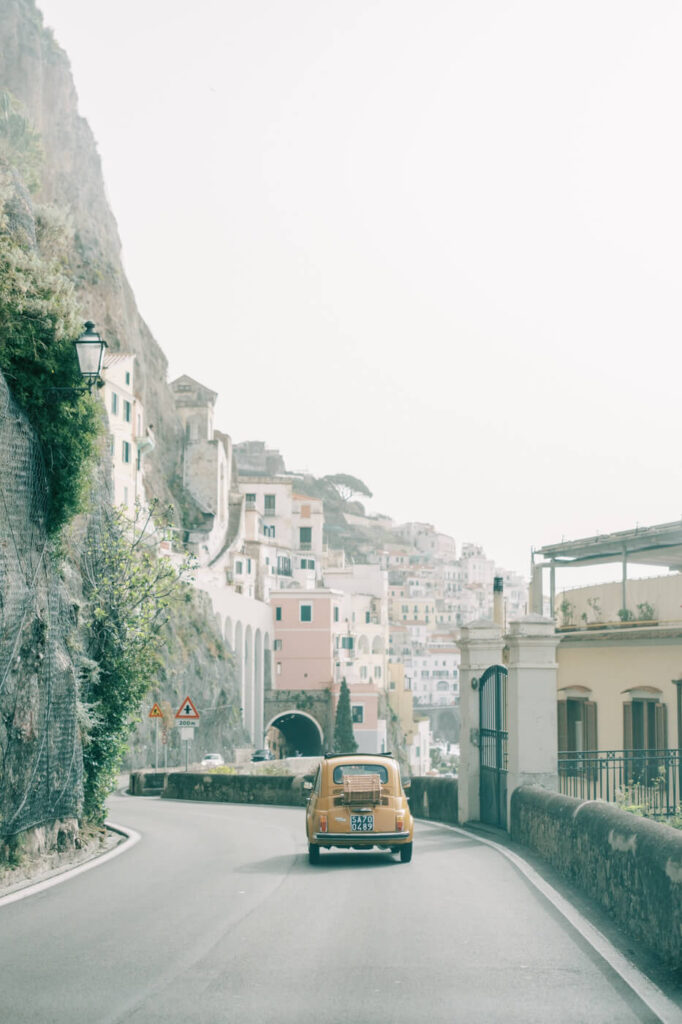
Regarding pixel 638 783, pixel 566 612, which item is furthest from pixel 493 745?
pixel 566 612

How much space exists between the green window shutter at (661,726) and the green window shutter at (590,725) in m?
2.53

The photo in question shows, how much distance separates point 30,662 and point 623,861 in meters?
9.27

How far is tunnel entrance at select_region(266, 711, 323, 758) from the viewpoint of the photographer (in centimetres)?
9750

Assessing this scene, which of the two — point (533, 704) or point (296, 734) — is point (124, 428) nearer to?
point (296, 734)

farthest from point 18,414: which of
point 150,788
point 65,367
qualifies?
point 150,788

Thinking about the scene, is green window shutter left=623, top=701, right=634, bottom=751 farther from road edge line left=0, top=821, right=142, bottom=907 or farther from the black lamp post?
the black lamp post

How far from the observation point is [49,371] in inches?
742

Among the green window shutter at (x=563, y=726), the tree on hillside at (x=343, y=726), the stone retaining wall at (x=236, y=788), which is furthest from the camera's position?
the tree on hillside at (x=343, y=726)

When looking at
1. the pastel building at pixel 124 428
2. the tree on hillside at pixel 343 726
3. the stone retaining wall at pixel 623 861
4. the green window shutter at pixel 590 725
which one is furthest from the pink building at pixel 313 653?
the stone retaining wall at pixel 623 861

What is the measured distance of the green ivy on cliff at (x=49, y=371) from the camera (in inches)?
729

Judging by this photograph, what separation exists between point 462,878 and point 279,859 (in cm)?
466

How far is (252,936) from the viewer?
10773 millimetres

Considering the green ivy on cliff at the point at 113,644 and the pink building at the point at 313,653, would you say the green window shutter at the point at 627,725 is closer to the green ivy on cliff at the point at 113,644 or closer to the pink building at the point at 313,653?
the green ivy on cliff at the point at 113,644

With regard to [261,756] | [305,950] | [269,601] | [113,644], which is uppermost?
[269,601]
